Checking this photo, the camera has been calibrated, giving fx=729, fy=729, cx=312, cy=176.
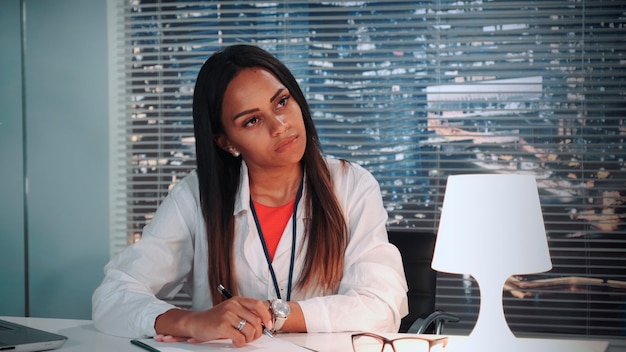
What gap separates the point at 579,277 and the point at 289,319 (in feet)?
8.11

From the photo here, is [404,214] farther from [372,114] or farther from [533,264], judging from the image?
[533,264]

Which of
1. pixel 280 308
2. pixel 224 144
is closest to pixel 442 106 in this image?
pixel 224 144

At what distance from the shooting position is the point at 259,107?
1896 mm

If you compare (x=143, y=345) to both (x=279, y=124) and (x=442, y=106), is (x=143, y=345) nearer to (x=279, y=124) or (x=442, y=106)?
(x=279, y=124)

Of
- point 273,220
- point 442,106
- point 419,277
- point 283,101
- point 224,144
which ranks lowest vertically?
point 419,277

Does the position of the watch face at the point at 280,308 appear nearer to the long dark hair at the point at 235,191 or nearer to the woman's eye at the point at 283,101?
the long dark hair at the point at 235,191

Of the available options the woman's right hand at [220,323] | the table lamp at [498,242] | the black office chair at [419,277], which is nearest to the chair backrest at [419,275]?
the black office chair at [419,277]

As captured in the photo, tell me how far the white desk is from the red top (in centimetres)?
41

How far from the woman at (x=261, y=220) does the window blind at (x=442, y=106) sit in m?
1.84

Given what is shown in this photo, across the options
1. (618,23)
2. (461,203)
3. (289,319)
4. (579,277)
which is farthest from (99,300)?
(618,23)

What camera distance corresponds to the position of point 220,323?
4.91 feet

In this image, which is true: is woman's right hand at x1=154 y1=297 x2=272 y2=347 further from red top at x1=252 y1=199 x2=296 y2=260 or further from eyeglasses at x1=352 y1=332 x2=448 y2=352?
red top at x1=252 y1=199 x2=296 y2=260

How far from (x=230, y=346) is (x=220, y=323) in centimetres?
5

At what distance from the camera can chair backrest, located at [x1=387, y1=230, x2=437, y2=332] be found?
7.71 ft
